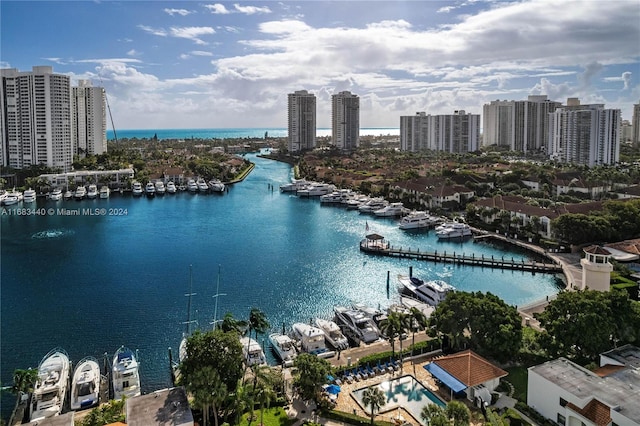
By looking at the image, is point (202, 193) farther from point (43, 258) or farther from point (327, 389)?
point (327, 389)

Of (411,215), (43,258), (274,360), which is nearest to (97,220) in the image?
(43,258)

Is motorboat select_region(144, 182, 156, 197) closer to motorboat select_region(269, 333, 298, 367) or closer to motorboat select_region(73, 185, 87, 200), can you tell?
motorboat select_region(73, 185, 87, 200)

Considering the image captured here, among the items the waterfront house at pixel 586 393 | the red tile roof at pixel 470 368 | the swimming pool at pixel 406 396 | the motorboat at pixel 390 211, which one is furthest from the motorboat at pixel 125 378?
the motorboat at pixel 390 211

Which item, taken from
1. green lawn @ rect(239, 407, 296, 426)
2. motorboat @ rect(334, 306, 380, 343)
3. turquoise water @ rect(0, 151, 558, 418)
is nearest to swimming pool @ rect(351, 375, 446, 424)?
green lawn @ rect(239, 407, 296, 426)

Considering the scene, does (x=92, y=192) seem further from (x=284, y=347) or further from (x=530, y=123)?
→ (x=530, y=123)

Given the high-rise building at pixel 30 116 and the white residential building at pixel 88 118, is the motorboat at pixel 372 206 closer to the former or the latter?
the high-rise building at pixel 30 116

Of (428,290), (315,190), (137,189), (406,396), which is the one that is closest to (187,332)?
(406,396)
